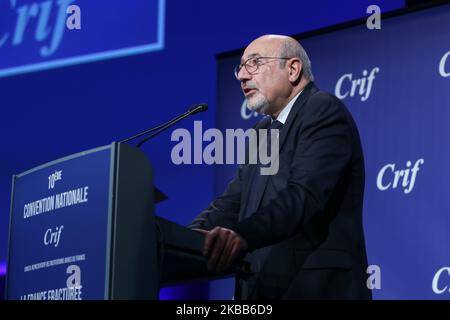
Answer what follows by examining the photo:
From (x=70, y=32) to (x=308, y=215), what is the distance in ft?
9.23

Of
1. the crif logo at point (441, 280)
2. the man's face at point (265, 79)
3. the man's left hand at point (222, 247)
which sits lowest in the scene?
the man's left hand at point (222, 247)

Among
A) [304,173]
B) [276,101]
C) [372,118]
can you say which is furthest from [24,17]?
[304,173]

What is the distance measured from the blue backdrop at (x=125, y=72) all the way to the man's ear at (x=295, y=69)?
1.44 m

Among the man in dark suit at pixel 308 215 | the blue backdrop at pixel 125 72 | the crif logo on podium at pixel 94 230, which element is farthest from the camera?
the blue backdrop at pixel 125 72

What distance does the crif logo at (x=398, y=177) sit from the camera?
3.51 metres

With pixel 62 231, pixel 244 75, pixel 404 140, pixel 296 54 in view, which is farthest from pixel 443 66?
pixel 62 231

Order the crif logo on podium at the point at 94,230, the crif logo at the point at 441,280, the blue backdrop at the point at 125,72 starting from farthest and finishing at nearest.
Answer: the blue backdrop at the point at 125,72
the crif logo at the point at 441,280
the crif logo on podium at the point at 94,230

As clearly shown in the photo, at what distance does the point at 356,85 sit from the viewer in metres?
3.77

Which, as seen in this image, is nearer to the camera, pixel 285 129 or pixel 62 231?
pixel 62 231

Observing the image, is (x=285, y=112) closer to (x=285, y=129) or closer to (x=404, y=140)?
(x=285, y=129)

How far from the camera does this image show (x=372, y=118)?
3.69 meters

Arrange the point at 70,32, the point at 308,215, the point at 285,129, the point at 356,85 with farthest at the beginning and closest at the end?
the point at 70,32 < the point at 356,85 < the point at 285,129 < the point at 308,215

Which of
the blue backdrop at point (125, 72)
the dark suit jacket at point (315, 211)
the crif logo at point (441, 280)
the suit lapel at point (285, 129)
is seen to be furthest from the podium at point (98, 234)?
the blue backdrop at point (125, 72)

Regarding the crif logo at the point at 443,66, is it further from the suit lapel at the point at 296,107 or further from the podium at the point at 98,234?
the podium at the point at 98,234
